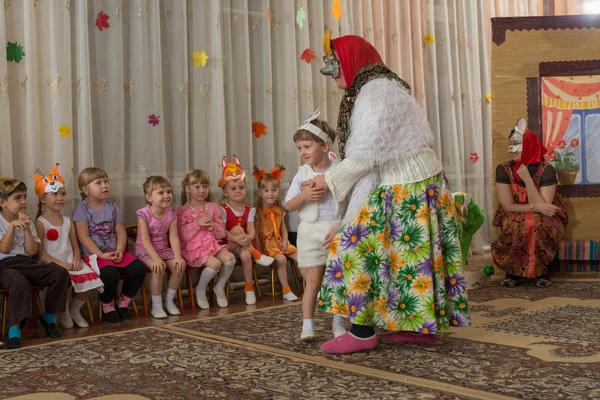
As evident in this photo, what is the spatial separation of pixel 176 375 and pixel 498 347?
1262 mm

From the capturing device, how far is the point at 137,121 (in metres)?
4.59

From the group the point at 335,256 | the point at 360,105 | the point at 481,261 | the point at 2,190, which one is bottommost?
the point at 481,261

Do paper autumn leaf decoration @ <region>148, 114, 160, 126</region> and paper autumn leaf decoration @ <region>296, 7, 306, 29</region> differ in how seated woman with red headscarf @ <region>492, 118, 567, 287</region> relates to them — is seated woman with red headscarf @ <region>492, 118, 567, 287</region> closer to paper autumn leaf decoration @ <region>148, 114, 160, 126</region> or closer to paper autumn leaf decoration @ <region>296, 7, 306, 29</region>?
paper autumn leaf decoration @ <region>296, 7, 306, 29</region>

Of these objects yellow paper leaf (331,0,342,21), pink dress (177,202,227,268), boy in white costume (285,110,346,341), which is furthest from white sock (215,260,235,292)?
yellow paper leaf (331,0,342,21)

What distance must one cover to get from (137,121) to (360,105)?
7.03 feet

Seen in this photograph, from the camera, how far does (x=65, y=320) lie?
3.79 m

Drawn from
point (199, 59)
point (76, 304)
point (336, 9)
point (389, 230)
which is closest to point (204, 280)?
point (76, 304)

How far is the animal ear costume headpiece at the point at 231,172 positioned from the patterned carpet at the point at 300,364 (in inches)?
45.9

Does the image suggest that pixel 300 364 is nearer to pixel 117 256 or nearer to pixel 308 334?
pixel 308 334

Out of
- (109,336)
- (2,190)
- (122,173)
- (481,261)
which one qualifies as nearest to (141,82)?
(122,173)

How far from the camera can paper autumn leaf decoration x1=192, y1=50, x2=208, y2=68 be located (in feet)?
16.0

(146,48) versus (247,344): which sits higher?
(146,48)

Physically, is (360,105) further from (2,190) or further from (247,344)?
(2,190)

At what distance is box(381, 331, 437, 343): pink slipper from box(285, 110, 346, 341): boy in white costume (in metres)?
0.19
